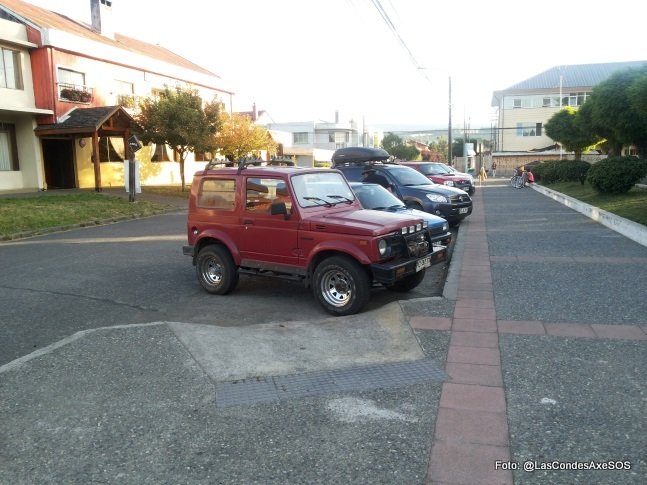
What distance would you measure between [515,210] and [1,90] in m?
20.2

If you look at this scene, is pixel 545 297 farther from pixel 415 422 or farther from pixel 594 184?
Answer: pixel 594 184

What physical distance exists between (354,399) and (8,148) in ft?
78.5

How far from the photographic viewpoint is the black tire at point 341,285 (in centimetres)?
609

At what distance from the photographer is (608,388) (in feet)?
13.3

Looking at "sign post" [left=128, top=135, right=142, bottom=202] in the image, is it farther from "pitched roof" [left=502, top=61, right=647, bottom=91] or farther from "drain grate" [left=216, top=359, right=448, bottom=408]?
"pitched roof" [left=502, top=61, right=647, bottom=91]

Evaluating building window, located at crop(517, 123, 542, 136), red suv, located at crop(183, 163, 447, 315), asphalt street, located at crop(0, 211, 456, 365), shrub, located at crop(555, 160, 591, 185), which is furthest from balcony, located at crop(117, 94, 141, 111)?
building window, located at crop(517, 123, 542, 136)

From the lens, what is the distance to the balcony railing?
77.7ft

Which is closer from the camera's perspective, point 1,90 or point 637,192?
point 637,192

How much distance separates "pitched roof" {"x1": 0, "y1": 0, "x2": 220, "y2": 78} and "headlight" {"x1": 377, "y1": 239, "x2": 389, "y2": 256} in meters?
22.6

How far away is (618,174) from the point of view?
53.1 ft

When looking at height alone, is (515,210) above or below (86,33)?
below

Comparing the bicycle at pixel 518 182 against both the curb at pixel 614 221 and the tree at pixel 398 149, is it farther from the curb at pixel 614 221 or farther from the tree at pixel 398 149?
the tree at pixel 398 149

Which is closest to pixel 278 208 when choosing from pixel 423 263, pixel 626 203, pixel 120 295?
pixel 423 263

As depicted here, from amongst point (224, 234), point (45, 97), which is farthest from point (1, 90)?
point (224, 234)
